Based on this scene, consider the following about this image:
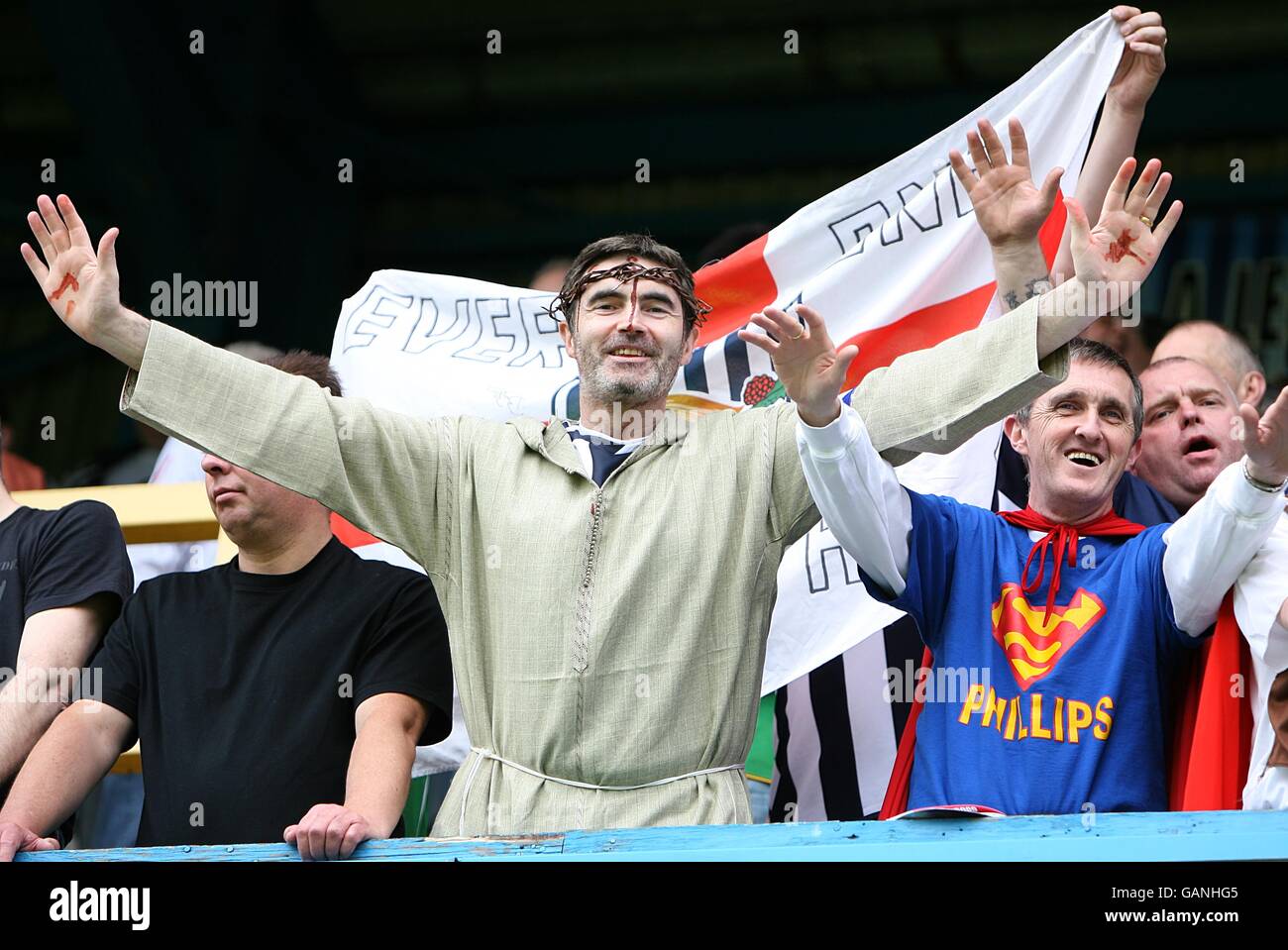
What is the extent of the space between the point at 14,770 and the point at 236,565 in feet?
1.96

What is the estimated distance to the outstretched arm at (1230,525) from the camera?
3.16 m

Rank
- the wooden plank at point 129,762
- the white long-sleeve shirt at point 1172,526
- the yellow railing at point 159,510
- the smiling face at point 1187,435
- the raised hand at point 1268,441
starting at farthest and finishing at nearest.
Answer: the yellow railing at point 159,510 < the wooden plank at point 129,762 < the smiling face at point 1187,435 < the white long-sleeve shirt at point 1172,526 < the raised hand at point 1268,441

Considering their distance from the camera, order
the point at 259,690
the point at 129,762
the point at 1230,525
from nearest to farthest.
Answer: the point at 1230,525 → the point at 259,690 → the point at 129,762

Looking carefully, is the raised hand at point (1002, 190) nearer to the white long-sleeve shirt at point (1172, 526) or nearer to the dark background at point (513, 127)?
the white long-sleeve shirt at point (1172, 526)

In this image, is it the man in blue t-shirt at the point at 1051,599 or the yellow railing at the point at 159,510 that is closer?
the man in blue t-shirt at the point at 1051,599

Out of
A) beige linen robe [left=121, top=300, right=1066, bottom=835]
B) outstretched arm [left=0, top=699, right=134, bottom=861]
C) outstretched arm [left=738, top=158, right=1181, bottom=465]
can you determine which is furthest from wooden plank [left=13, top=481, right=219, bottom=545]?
outstretched arm [left=738, top=158, right=1181, bottom=465]

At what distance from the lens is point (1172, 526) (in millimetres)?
3463

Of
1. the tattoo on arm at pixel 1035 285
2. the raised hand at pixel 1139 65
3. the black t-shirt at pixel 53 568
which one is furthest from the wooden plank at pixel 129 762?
the raised hand at pixel 1139 65

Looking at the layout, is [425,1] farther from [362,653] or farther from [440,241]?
[362,653]

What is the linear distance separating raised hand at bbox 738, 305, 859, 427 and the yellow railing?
1.98m

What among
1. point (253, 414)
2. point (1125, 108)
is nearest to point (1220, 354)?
point (1125, 108)

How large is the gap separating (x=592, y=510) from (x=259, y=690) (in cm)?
74

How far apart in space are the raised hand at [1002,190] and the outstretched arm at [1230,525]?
62cm

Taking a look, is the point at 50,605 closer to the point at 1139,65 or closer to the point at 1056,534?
the point at 1056,534
